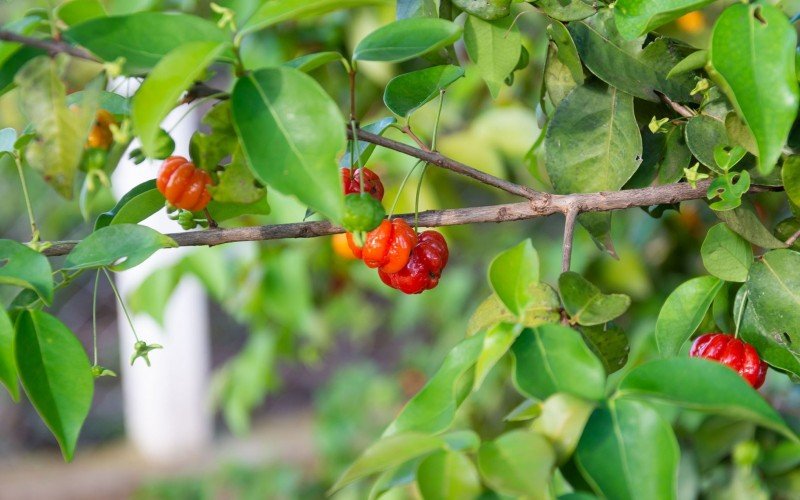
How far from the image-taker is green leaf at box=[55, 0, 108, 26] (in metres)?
0.57

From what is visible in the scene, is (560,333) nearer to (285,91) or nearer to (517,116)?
(285,91)

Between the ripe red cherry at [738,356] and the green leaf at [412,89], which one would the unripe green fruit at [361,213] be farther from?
the ripe red cherry at [738,356]

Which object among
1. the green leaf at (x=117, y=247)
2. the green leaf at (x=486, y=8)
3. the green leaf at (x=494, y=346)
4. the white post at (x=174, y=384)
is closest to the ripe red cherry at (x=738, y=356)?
the green leaf at (x=494, y=346)

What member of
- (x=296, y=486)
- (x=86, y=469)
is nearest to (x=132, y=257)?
(x=296, y=486)

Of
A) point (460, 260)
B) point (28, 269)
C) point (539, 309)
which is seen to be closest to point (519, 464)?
point (539, 309)

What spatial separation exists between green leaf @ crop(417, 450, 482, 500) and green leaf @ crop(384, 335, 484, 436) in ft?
0.18

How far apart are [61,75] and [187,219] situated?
0.21m

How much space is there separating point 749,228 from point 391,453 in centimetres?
40

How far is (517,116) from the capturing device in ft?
5.84

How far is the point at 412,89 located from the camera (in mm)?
734

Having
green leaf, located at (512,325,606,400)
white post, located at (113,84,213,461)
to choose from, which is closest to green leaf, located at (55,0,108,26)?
green leaf, located at (512,325,606,400)

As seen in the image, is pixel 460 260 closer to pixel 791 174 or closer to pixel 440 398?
pixel 791 174

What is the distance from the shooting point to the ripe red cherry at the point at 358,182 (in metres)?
0.77

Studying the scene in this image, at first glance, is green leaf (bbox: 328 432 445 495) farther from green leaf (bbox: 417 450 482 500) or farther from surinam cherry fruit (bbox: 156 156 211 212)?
surinam cherry fruit (bbox: 156 156 211 212)
